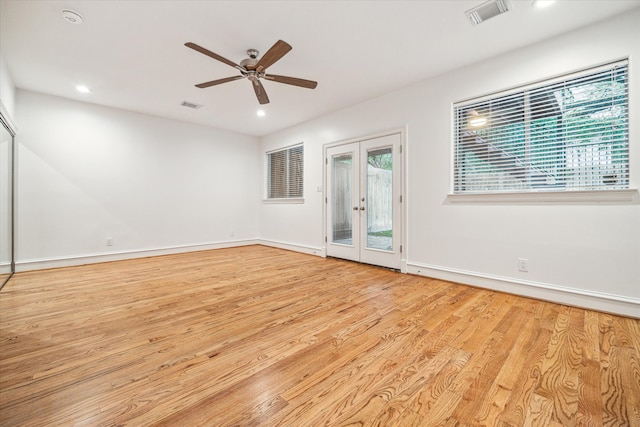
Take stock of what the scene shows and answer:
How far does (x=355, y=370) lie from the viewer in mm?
1598

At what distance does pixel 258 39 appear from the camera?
2791 mm

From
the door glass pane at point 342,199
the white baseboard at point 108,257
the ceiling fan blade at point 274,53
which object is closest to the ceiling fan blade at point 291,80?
the ceiling fan blade at point 274,53

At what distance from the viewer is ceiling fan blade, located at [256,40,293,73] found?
2379 millimetres

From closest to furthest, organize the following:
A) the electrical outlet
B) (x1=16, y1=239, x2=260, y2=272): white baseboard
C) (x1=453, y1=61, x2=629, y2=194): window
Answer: (x1=453, y1=61, x2=629, y2=194): window
the electrical outlet
(x1=16, y1=239, x2=260, y2=272): white baseboard

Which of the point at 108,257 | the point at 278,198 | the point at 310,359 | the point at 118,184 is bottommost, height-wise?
the point at 310,359

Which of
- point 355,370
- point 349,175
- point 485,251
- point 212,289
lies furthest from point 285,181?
point 355,370

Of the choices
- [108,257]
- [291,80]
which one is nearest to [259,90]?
[291,80]

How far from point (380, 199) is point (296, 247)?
2.27 metres

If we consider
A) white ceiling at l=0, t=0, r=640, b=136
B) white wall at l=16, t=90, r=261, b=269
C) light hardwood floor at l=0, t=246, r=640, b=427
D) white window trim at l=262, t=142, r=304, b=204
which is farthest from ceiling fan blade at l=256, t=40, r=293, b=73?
white wall at l=16, t=90, r=261, b=269

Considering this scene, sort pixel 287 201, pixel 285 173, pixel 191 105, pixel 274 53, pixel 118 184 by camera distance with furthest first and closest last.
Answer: pixel 285 173 → pixel 287 201 → pixel 118 184 → pixel 191 105 → pixel 274 53

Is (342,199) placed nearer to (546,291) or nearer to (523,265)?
(523,265)

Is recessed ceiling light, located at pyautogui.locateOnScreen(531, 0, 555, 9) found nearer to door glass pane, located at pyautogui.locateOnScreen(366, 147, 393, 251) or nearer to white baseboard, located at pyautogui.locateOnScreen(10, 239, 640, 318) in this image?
door glass pane, located at pyautogui.locateOnScreen(366, 147, 393, 251)

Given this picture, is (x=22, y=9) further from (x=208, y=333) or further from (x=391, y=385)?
(x=391, y=385)

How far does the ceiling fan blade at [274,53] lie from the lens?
7.80 ft
